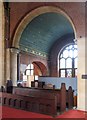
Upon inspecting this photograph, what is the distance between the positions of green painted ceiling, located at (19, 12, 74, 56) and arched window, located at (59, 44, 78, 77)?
4.17 feet

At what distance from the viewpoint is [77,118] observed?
4.86 m

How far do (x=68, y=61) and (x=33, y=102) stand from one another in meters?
8.07

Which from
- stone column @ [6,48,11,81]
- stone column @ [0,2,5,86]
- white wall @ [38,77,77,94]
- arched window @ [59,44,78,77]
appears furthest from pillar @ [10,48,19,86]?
arched window @ [59,44,78,77]

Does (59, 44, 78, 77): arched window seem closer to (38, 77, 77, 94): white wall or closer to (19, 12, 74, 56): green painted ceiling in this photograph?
(19, 12, 74, 56): green painted ceiling

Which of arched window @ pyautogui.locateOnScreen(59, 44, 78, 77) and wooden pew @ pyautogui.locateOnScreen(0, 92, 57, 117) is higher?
arched window @ pyautogui.locateOnScreen(59, 44, 78, 77)

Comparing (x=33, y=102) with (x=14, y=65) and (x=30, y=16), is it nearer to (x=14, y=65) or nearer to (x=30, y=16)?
(x=14, y=65)

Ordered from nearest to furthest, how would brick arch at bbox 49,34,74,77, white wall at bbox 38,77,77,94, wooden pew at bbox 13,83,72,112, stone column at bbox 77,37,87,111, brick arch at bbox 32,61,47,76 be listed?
wooden pew at bbox 13,83,72,112
stone column at bbox 77,37,87,111
white wall at bbox 38,77,77,94
brick arch at bbox 32,61,47,76
brick arch at bbox 49,34,74,77

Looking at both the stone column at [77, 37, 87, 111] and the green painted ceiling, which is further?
the green painted ceiling

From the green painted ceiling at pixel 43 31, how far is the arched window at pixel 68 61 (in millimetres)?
1270

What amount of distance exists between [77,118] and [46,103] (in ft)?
3.06

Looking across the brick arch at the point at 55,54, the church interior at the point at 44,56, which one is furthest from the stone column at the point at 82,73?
the brick arch at the point at 55,54

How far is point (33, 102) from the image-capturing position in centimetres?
549

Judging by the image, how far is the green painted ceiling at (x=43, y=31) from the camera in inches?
366

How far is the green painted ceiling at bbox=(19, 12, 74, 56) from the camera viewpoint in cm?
929
